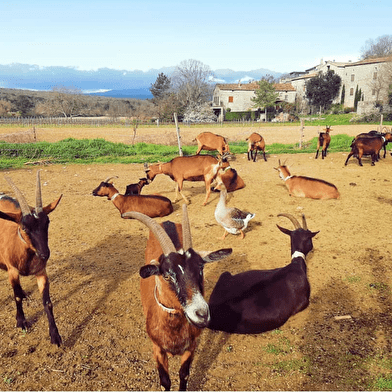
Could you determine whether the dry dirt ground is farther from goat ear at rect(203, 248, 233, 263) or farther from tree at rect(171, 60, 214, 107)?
tree at rect(171, 60, 214, 107)

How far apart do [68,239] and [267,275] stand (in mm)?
5412

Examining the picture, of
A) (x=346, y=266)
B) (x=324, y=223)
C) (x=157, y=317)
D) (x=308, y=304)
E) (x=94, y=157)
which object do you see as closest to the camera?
(x=157, y=317)

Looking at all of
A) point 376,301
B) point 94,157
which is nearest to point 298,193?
point 376,301

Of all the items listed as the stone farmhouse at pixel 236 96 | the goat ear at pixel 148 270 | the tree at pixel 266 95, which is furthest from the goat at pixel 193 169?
the stone farmhouse at pixel 236 96

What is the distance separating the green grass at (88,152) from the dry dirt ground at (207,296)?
9021mm

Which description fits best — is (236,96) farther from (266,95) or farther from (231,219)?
(231,219)

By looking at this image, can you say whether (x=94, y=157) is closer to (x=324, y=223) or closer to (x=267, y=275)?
Result: (x=324, y=223)

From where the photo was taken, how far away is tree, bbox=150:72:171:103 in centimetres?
7825

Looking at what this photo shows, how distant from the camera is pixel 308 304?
492cm

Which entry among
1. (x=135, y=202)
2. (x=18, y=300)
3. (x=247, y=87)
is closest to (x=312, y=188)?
(x=135, y=202)

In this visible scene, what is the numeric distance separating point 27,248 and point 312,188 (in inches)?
354

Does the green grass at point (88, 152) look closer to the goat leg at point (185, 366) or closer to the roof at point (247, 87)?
the goat leg at point (185, 366)

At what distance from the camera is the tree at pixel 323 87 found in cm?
6419

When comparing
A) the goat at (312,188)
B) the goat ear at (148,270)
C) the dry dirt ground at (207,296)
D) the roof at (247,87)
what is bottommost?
the dry dirt ground at (207,296)
